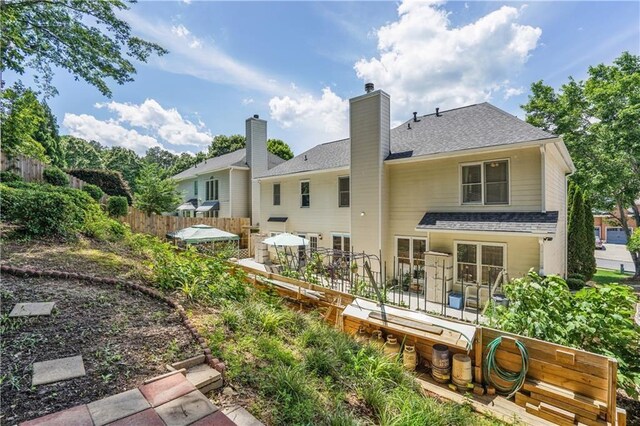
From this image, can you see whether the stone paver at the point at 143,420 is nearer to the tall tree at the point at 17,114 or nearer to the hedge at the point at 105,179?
the tall tree at the point at 17,114

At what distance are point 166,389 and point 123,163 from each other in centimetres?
4398

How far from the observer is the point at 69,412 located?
2061 mm

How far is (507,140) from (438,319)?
249 inches

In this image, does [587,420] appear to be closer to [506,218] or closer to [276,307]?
[276,307]

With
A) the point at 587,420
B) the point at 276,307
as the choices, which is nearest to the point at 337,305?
the point at 276,307

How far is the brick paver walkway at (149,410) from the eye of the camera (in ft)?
6.57

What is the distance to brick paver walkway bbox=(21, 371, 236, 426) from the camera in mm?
2004

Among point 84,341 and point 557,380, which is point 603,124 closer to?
point 557,380

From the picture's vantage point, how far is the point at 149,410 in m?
2.16

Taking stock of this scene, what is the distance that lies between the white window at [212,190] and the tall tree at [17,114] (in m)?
11.6

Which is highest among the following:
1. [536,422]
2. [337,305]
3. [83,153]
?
[83,153]

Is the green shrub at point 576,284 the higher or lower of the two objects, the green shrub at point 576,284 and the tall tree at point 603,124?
the lower

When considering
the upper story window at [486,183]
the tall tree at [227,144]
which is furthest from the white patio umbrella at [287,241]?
the tall tree at [227,144]

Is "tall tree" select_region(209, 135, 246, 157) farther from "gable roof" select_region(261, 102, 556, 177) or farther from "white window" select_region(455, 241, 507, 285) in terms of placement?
"white window" select_region(455, 241, 507, 285)
